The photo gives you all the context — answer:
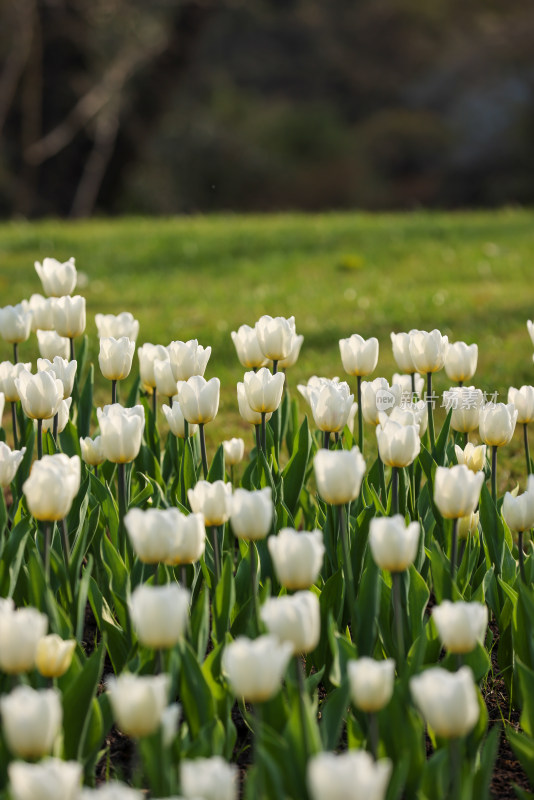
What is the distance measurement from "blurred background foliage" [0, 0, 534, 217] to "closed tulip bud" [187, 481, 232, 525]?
43.6 feet

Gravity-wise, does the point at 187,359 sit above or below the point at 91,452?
above

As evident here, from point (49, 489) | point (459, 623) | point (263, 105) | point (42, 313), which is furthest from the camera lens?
point (263, 105)

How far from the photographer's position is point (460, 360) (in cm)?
264

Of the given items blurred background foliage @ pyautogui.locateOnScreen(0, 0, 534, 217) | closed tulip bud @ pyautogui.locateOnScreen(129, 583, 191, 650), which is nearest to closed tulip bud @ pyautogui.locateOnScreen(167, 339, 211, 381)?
closed tulip bud @ pyautogui.locateOnScreen(129, 583, 191, 650)

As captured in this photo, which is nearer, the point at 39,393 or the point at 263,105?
the point at 39,393

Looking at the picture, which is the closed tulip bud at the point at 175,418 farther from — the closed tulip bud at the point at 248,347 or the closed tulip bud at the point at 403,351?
the closed tulip bud at the point at 403,351

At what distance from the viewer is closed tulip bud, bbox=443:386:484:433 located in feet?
8.54

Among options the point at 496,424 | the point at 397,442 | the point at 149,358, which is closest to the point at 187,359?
the point at 149,358

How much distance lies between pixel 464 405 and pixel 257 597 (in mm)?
798

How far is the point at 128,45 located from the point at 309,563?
14.5 metres

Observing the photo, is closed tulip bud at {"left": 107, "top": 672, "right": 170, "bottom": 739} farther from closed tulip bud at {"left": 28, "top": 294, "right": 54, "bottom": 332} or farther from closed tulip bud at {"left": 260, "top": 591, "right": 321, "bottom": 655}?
closed tulip bud at {"left": 28, "top": 294, "right": 54, "bottom": 332}

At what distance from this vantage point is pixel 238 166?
20.0 m

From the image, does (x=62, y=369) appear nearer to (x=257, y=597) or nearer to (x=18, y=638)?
Result: (x=257, y=597)

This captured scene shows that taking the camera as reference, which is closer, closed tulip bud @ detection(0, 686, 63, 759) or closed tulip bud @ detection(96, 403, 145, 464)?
closed tulip bud @ detection(0, 686, 63, 759)
